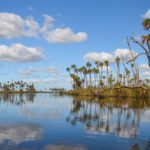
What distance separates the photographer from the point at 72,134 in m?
11.0

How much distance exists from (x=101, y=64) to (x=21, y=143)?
298 ft

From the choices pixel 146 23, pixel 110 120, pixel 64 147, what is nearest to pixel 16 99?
pixel 110 120

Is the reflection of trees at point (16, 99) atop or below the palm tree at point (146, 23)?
below

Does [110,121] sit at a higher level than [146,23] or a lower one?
lower

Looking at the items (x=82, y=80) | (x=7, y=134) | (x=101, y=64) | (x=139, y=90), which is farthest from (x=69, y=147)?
(x=82, y=80)

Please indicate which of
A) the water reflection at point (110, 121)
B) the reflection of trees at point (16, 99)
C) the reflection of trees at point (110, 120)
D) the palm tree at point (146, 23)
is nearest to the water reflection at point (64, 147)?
the water reflection at point (110, 121)

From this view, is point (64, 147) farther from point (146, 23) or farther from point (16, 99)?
point (16, 99)

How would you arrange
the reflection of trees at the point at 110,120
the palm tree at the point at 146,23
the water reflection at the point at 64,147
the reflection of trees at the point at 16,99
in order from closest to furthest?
the water reflection at the point at 64,147, the reflection of trees at the point at 110,120, the palm tree at the point at 146,23, the reflection of trees at the point at 16,99

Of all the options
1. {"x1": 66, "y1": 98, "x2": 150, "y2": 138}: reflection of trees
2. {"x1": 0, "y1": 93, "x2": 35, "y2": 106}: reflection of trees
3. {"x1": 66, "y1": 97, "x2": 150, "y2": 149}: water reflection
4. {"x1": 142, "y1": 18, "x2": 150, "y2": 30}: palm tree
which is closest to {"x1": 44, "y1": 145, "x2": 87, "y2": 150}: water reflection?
{"x1": 66, "y1": 97, "x2": 150, "y2": 149}: water reflection

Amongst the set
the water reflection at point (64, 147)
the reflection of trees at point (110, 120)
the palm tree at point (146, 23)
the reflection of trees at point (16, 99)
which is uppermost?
the palm tree at point (146, 23)

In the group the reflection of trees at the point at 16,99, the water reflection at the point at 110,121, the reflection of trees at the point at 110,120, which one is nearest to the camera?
the water reflection at the point at 110,121

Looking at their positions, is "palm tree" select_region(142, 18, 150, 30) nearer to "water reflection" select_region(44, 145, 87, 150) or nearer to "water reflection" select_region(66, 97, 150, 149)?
"water reflection" select_region(66, 97, 150, 149)

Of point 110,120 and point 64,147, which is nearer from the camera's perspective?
point 64,147

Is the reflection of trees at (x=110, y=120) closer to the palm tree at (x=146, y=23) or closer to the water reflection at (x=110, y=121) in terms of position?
the water reflection at (x=110, y=121)
